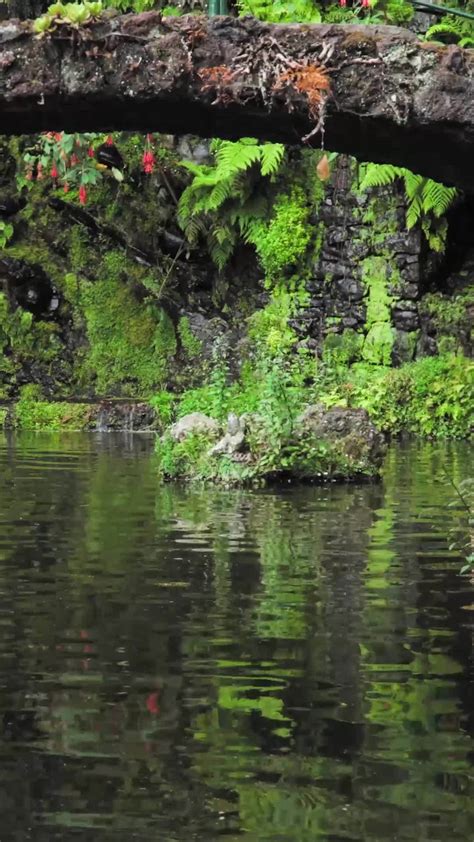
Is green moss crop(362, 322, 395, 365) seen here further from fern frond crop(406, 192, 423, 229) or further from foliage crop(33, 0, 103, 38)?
foliage crop(33, 0, 103, 38)

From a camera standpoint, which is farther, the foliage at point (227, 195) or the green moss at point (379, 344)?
the green moss at point (379, 344)

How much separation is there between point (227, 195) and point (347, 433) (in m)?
12.3

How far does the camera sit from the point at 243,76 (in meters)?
6.92

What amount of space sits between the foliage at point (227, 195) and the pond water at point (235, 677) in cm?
1429

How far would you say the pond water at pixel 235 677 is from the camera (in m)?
4.07

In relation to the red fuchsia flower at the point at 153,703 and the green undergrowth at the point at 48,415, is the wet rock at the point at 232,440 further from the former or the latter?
the green undergrowth at the point at 48,415

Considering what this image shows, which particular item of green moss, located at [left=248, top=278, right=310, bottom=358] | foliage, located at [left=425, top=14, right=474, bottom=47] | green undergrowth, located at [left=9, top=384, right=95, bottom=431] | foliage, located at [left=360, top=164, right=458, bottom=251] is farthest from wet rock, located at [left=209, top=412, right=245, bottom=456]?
foliage, located at [left=425, top=14, right=474, bottom=47]

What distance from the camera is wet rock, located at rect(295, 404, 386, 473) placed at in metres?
14.0

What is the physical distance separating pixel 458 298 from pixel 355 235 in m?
2.45

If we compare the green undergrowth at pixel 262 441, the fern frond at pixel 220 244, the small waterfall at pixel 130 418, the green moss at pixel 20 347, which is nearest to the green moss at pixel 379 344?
the fern frond at pixel 220 244

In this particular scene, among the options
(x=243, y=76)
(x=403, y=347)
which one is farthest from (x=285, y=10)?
(x=243, y=76)

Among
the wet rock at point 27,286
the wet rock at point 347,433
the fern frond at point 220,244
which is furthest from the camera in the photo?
the wet rock at point 27,286

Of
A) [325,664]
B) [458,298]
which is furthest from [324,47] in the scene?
[458,298]

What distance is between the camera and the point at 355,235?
2562 cm
